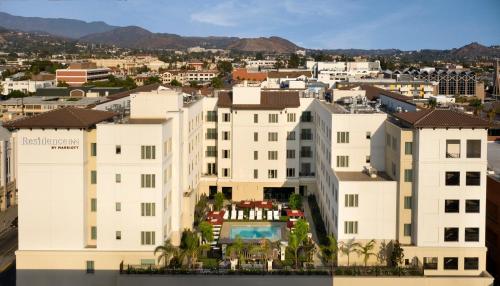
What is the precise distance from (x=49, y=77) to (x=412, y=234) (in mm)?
117970

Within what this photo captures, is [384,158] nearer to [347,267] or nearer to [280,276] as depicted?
[347,267]

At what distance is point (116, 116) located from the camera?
36.9 meters

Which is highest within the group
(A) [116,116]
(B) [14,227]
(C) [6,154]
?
(A) [116,116]

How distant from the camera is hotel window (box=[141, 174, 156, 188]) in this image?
105 ft

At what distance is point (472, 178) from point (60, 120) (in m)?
21.8

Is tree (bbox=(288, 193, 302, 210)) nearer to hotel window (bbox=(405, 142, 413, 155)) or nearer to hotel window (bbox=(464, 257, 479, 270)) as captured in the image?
hotel window (bbox=(405, 142, 413, 155))

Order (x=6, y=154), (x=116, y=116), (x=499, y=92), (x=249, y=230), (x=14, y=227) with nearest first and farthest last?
1. (x=116, y=116)
2. (x=249, y=230)
3. (x=14, y=227)
4. (x=6, y=154)
5. (x=499, y=92)

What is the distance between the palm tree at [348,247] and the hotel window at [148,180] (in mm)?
10725

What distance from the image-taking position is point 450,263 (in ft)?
105

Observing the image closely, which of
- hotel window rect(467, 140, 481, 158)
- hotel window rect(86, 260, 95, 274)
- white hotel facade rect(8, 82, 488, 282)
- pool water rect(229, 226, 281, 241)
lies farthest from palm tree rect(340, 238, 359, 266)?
hotel window rect(86, 260, 95, 274)

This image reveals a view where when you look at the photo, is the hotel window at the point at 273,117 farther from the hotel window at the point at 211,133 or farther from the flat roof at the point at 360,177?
the flat roof at the point at 360,177

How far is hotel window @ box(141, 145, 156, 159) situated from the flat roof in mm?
10730

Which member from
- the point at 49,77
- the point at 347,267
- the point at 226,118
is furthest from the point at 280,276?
the point at 49,77

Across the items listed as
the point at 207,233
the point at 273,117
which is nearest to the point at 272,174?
the point at 273,117
